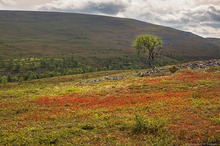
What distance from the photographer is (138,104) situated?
2938 centimetres

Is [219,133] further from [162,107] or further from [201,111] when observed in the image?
[162,107]

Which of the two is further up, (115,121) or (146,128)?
(146,128)

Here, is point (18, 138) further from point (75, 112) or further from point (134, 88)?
point (134, 88)

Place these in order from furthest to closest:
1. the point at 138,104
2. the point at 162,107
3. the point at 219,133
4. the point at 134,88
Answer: the point at 134,88
the point at 138,104
the point at 162,107
the point at 219,133

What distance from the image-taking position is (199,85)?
40.6 metres

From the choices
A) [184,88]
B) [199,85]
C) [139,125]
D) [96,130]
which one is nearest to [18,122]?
[96,130]

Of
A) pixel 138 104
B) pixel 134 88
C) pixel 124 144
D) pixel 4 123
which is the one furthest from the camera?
pixel 134 88

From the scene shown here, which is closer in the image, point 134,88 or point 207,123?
point 207,123

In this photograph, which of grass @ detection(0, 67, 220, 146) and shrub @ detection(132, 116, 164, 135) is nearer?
grass @ detection(0, 67, 220, 146)

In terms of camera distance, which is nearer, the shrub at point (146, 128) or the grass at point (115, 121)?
the grass at point (115, 121)

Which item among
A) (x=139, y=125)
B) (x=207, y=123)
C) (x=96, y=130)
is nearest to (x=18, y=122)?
(x=96, y=130)

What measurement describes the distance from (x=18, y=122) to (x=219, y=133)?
18021mm

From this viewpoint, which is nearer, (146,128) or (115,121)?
(146,128)

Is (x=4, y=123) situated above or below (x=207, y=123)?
below
